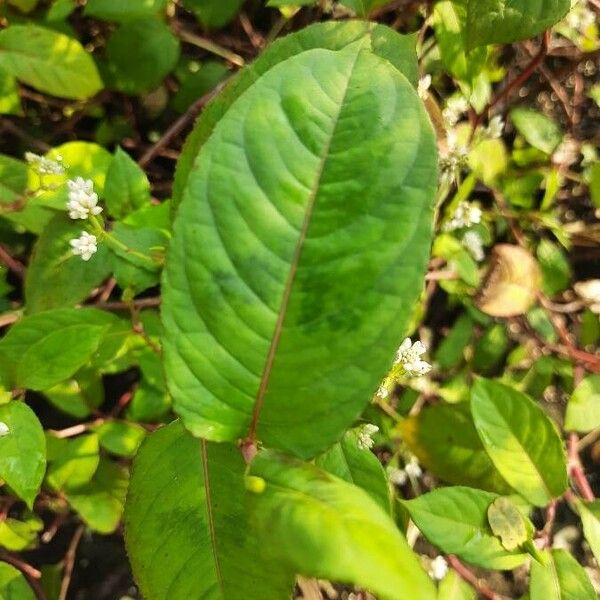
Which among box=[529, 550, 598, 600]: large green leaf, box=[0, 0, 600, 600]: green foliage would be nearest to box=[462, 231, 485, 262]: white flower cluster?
box=[0, 0, 600, 600]: green foliage

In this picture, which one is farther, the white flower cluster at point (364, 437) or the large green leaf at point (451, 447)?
the large green leaf at point (451, 447)

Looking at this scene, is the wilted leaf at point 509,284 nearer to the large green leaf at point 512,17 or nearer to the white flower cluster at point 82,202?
the large green leaf at point 512,17

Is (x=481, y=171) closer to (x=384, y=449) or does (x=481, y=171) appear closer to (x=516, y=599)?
(x=384, y=449)

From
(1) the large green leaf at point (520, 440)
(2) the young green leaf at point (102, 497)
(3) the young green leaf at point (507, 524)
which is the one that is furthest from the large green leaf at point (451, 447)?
A: (2) the young green leaf at point (102, 497)

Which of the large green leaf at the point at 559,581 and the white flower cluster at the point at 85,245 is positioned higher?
the white flower cluster at the point at 85,245

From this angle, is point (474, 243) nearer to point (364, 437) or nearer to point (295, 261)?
point (364, 437)

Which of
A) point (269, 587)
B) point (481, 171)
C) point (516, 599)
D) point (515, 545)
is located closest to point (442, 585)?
point (515, 545)
